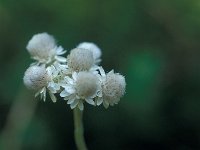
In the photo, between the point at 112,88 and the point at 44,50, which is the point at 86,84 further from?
the point at 44,50

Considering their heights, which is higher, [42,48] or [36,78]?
[42,48]

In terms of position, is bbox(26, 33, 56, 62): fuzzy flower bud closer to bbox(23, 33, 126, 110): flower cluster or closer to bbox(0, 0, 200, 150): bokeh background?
bbox(23, 33, 126, 110): flower cluster

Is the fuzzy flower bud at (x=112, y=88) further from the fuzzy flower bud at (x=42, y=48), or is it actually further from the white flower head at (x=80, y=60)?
the fuzzy flower bud at (x=42, y=48)

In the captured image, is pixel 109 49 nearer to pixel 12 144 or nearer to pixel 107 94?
pixel 12 144

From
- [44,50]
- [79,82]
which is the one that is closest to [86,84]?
[79,82]

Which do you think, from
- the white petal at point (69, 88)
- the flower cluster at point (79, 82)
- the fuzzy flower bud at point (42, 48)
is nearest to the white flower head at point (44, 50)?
the fuzzy flower bud at point (42, 48)

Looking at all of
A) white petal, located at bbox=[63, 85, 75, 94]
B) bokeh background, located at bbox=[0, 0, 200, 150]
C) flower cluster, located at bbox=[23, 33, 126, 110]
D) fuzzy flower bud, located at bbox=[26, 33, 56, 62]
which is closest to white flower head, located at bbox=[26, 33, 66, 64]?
fuzzy flower bud, located at bbox=[26, 33, 56, 62]

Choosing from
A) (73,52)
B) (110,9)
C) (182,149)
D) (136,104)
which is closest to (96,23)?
(110,9)
